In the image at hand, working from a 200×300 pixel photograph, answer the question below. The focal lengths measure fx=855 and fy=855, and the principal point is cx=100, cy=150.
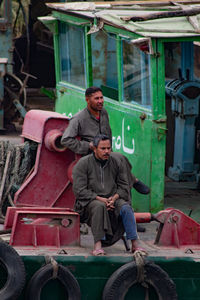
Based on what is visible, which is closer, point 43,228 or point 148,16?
point 43,228

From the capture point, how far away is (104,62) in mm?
9914

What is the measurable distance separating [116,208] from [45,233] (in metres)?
0.64

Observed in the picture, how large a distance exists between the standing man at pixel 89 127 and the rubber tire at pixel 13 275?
145cm

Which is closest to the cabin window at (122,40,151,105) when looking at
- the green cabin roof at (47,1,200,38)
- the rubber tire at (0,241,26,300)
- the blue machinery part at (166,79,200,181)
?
the green cabin roof at (47,1,200,38)

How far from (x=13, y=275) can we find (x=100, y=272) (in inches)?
28.8

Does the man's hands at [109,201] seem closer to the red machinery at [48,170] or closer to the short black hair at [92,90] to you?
the red machinery at [48,170]

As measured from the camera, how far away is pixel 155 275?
690 cm

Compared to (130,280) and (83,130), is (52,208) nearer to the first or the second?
(83,130)

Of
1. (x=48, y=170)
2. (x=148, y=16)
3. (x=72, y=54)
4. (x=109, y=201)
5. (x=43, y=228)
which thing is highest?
(x=148, y=16)

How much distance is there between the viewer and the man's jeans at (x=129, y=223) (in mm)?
6973

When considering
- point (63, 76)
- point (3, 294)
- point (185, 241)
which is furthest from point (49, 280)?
point (63, 76)

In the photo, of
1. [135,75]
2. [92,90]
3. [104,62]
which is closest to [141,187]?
[92,90]

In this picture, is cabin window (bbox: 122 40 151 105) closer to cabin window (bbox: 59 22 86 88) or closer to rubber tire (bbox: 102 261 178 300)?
cabin window (bbox: 59 22 86 88)

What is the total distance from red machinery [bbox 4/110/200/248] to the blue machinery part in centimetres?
207
